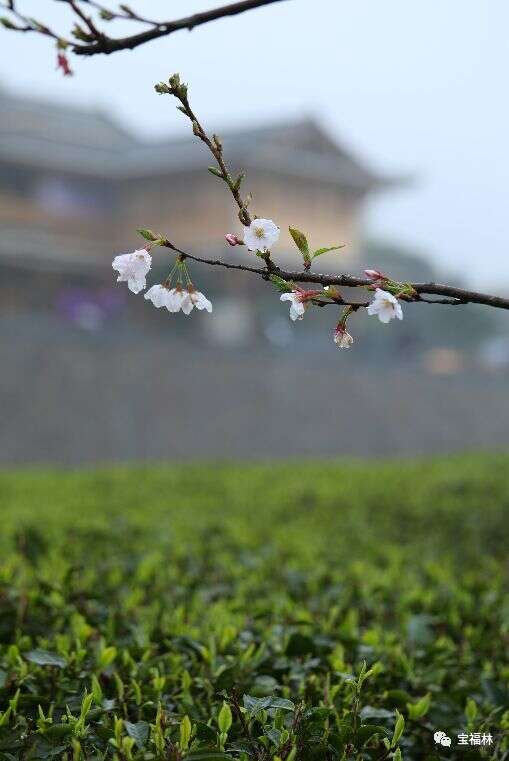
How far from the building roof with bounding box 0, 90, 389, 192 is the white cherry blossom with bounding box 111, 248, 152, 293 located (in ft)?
73.4

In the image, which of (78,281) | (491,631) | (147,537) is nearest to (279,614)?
(491,631)

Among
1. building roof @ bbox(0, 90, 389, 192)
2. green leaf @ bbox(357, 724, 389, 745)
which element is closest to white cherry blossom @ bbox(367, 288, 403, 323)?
green leaf @ bbox(357, 724, 389, 745)

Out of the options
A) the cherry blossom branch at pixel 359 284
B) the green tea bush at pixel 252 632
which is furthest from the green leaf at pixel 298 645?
the cherry blossom branch at pixel 359 284

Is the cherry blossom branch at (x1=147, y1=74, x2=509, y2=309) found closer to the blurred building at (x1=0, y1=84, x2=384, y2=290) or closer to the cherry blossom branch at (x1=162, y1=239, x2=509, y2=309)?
the cherry blossom branch at (x1=162, y1=239, x2=509, y2=309)

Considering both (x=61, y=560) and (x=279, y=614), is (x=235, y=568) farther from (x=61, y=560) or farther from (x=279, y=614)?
(x=279, y=614)

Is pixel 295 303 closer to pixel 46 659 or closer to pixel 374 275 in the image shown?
pixel 374 275

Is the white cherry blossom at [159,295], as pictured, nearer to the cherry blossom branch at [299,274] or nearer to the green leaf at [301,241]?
the cherry blossom branch at [299,274]

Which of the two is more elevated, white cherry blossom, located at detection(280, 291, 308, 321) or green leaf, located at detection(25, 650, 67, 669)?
white cherry blossom, located at detection(280, 291, 308, 321)

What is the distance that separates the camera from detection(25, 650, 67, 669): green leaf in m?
2.40

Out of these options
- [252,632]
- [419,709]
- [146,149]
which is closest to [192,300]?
[419,709]

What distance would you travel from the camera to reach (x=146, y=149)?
2639cm

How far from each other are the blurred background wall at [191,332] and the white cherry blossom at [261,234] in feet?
41.4

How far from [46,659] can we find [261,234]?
3.84 ft

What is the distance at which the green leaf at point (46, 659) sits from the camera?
2.40 meters
